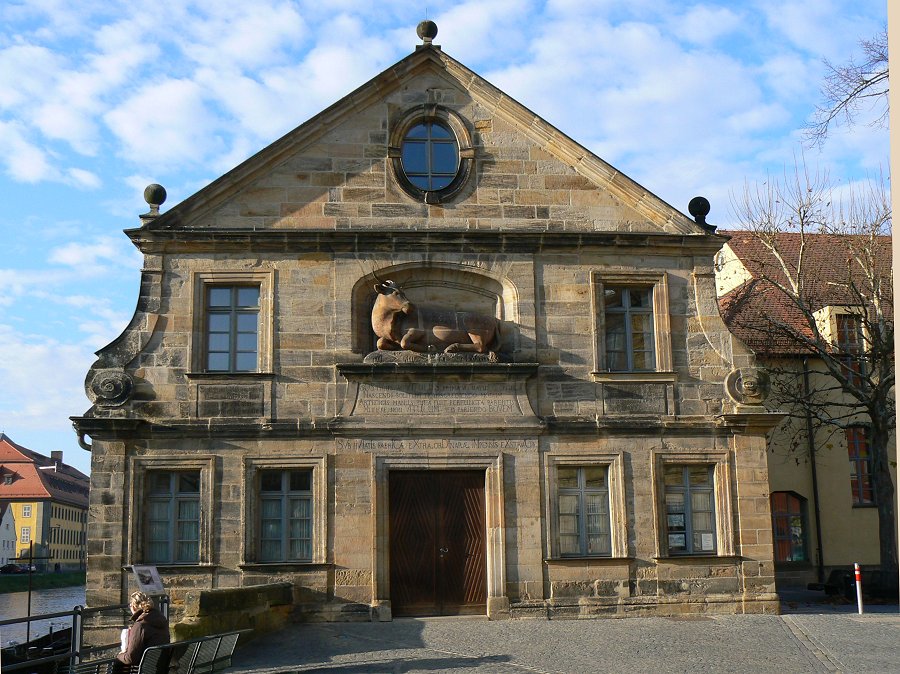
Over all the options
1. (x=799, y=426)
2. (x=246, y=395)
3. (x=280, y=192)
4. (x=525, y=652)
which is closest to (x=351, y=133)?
(x=280, y=192)

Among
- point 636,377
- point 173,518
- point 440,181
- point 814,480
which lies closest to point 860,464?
point 814,480

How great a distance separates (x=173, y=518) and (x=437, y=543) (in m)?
4.28

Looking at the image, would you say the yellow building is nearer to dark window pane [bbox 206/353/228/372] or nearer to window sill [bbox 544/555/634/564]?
dark window pane [bbox 206/353/228/372]

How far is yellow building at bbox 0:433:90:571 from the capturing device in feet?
284


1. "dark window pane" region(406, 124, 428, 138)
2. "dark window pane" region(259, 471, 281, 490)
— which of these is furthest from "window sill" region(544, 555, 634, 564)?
"dark window pane" region(406, 124, 428, 138)

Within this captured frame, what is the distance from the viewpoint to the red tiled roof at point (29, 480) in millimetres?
87312

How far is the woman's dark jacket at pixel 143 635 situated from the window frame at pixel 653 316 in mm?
8892

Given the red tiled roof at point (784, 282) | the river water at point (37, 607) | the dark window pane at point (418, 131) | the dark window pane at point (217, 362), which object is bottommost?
the river water at point (37, 607)

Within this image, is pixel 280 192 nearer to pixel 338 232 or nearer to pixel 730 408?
pixel 338 232

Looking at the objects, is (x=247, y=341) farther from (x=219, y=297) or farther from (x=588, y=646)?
(x=588, y=646)

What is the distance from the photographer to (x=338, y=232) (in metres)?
18.0

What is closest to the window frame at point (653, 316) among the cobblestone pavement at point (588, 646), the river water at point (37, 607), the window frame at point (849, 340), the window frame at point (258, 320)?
the cobblestone pavement at point (588, 646)

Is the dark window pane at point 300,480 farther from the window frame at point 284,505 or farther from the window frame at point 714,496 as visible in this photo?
the window frame at point 714,496

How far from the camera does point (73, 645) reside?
12.6m
